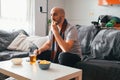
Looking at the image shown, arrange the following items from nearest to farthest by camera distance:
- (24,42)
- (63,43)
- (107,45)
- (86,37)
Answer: (63,43)
(107,45)
(86,37)
(24,42)

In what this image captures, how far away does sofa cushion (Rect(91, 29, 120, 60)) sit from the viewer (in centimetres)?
289

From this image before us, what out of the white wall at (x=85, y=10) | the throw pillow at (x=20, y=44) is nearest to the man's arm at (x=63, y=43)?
the throw pillow at (x=20, y=44)

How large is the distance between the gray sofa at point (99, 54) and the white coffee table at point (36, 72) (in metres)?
0.58

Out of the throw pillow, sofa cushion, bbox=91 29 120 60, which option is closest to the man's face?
sofa cushion, bbox=91 29 120 60

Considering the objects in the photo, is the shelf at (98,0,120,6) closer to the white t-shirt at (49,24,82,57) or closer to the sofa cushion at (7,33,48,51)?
the sofa cushion at (7,33,48,51)

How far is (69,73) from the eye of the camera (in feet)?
6.12

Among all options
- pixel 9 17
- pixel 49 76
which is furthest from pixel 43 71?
pixel 9 17

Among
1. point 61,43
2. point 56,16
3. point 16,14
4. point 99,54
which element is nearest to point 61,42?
point 61,43

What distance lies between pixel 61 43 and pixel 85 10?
2563 mm

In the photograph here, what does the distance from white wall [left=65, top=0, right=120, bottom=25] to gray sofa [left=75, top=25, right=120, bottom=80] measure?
1.27m

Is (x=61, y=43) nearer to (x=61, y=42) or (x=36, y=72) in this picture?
(x=61, y=42)

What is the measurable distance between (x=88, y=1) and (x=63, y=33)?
2.35 metres

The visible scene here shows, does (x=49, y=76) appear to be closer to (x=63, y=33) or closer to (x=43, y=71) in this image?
(x=43, y=71)

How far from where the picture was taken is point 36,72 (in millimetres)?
1871
